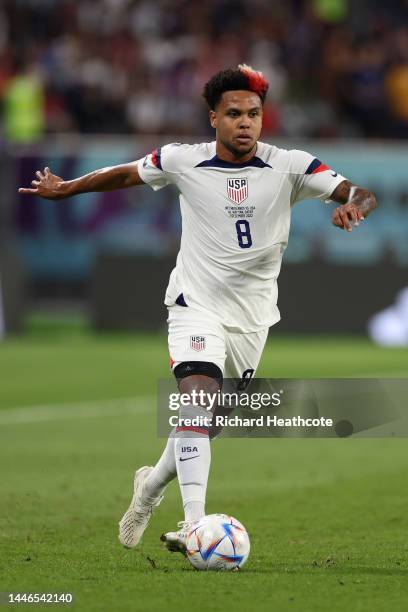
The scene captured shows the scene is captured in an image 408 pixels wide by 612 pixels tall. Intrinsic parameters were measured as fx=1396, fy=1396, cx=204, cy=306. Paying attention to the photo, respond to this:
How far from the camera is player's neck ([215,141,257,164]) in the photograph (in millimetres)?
7049

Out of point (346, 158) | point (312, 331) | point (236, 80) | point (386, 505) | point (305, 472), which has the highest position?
point (346, 158)

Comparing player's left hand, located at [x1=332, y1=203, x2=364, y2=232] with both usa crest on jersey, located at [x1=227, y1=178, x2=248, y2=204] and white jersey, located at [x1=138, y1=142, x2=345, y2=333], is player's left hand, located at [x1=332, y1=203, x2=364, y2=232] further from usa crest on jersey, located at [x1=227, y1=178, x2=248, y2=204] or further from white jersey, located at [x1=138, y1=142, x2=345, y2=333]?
usa crest on jersey, located at [x1=227, y1=178, x2=248, y2=204]

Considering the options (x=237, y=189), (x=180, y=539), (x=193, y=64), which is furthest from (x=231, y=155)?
(x=193, y=64)

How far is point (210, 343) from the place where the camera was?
270 inches

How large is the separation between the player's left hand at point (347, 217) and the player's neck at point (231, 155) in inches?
25.4

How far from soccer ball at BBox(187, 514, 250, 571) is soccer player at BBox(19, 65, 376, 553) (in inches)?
19.2

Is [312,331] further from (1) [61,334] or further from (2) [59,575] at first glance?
(2) [59,575]

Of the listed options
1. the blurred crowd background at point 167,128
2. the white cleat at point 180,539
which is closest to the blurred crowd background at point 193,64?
the blurred crowd background at point 167,128

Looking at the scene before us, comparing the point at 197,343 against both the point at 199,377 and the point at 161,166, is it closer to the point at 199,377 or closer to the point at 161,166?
the point at 199,377

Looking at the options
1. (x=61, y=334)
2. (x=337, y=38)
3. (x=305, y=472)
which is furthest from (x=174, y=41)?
(x=305, y=472)

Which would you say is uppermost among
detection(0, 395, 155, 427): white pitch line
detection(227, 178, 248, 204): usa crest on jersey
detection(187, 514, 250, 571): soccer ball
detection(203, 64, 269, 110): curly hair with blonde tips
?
detection(0, 395, 155, 427): white pitch line

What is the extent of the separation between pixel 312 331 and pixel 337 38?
256 inches

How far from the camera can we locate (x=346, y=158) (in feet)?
74.5

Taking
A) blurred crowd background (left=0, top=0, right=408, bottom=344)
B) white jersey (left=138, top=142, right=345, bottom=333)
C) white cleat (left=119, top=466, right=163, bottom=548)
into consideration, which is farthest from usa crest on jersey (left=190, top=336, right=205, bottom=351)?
blurred crowd background (left=0, top=0, right=408, bottom=344)
